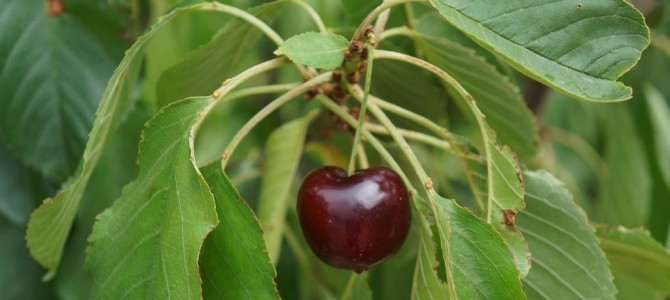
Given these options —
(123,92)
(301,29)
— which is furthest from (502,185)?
(301,29)

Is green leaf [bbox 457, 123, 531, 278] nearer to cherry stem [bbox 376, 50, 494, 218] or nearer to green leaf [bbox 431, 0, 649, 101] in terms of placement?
cherry stem [bbox 376, 50, 494, 218]

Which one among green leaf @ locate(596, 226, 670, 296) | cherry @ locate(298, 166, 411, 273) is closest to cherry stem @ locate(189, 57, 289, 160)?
cherry @ locate(298, 166, 411, 273)

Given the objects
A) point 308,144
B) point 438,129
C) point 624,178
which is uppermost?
point 438,129

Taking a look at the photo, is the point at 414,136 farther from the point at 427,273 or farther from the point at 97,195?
the point at 97,195

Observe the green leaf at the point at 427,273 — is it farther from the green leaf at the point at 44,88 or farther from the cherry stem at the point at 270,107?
the green leaf at the point at 44,88

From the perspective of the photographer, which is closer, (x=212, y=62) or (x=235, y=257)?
(x=235, y=257)

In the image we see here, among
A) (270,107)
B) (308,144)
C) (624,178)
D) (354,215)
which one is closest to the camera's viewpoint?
(354,215)

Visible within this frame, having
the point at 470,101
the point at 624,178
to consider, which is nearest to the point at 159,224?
the point at 470,101

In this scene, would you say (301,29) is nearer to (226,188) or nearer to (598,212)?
(226,188)
